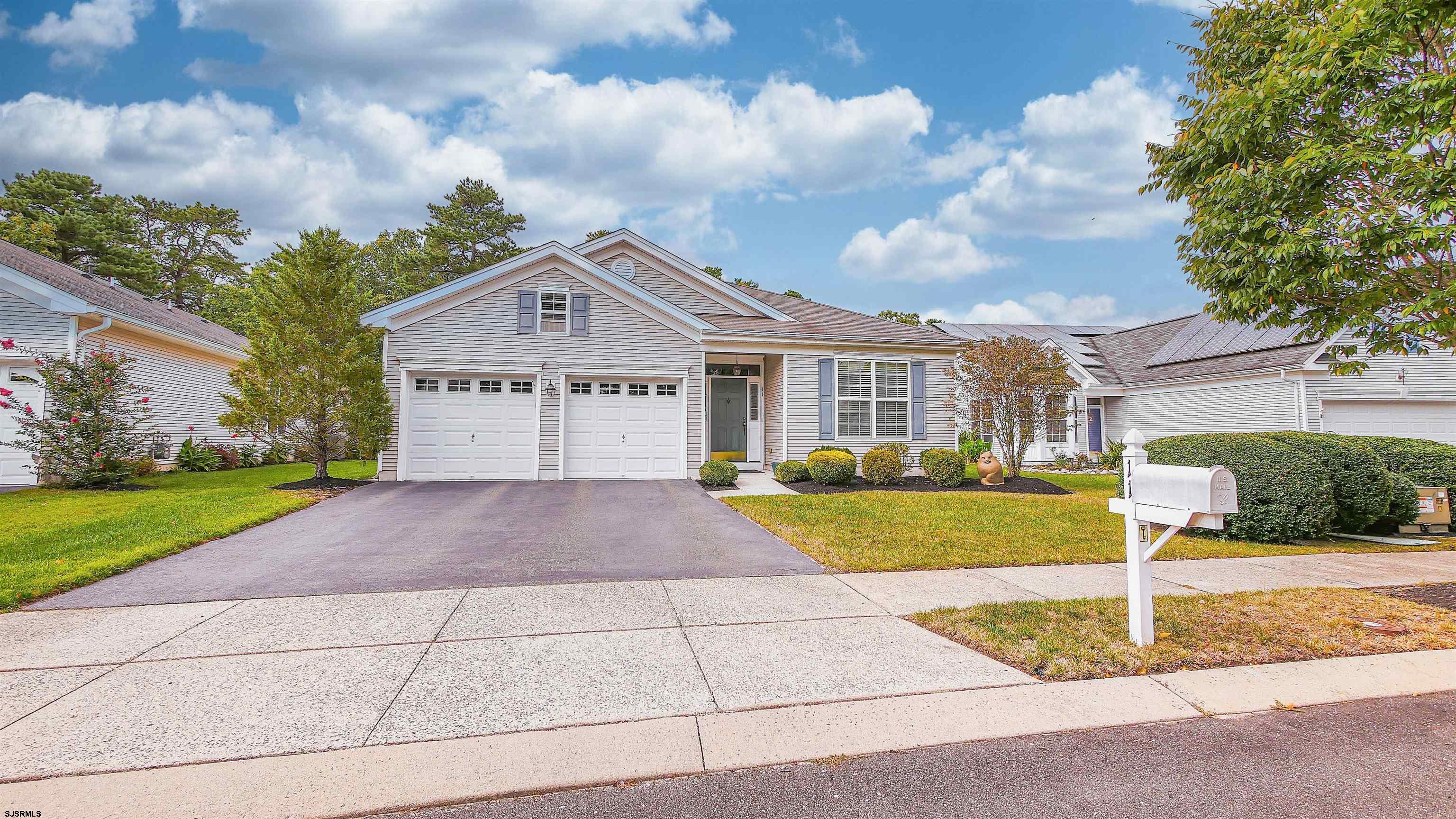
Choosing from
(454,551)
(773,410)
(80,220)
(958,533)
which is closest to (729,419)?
(773,410)

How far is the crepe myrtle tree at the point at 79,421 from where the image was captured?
10.9 meters

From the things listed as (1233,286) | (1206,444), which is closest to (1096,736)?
(1233,286)

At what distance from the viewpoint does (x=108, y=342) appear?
42.8 ft

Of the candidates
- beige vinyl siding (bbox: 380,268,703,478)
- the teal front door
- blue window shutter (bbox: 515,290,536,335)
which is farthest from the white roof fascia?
blue window shutter (bbox: 515,290,536,335)

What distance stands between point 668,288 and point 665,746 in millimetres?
15534

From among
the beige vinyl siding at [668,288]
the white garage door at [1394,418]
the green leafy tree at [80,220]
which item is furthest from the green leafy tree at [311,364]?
the white garage door at [1394,418]

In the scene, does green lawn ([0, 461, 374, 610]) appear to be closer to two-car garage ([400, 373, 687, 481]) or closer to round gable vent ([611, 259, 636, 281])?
two-car garage ([400, 373, 687, 481])

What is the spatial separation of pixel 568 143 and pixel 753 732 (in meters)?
18.2

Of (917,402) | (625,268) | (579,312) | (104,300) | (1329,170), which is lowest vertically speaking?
(917,402)

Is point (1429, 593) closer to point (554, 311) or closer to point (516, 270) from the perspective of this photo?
point (554, 311)

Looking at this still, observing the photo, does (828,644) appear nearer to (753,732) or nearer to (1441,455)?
(753,732)

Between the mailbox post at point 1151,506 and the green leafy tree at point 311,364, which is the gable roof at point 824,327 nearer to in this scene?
the green leafy tree at point 311,364

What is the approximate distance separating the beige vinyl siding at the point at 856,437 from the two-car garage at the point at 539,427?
276 cm

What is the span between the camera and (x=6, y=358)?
11.7 metres
